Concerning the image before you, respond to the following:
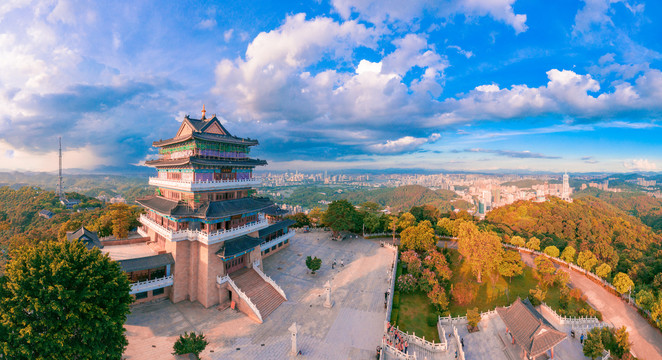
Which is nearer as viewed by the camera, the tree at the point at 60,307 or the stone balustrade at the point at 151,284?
the tree at the point at 60,307

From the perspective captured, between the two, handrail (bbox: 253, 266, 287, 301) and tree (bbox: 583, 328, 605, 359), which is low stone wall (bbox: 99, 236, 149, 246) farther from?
tree (bbox: 583, 328, 605, 359)

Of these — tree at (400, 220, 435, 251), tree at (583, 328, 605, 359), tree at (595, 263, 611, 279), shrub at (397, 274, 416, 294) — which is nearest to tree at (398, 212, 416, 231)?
tree at (400, 220, 435, 251)

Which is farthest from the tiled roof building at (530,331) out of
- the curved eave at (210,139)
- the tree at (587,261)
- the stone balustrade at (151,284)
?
the stone balustrade at (151,284)

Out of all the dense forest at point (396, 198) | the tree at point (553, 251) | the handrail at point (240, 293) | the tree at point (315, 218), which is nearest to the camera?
the handrail at point (240, 293)

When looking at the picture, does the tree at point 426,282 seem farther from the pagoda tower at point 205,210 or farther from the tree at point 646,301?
the tree at point 646,301

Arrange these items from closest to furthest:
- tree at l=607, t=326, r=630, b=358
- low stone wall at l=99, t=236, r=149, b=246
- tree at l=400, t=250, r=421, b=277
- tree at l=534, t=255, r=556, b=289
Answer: tree at l=607, t=326, r=630, b=358, low stone wall at l=99, t=236, r=149, b=246, tree at l=400, t=250, r=421, b=277, tree at l=534, t=255, r=556, b=289

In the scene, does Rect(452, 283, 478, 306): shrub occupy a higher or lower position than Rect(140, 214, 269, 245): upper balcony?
lower
